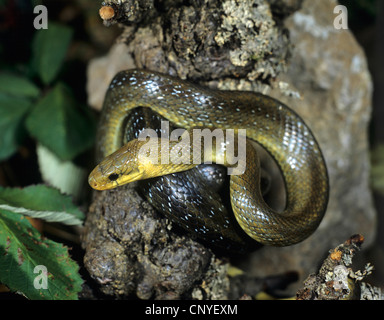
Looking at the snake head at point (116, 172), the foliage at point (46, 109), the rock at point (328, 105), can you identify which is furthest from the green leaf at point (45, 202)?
the rock at point (328, 105)

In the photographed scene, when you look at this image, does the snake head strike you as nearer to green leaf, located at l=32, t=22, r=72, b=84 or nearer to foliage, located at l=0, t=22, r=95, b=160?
foliage, located at l=0, t=22, r=95, b=160

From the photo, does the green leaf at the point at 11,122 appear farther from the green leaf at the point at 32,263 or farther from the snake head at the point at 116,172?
the snake head at the point at 116,172

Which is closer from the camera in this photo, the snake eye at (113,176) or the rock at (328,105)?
the snake eye at (113,176)

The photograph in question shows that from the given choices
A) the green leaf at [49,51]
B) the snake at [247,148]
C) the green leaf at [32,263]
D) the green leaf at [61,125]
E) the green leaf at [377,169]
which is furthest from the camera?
the green leaf at [377,169]

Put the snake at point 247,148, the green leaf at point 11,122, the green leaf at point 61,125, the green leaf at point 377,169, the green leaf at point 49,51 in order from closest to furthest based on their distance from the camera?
1. the snake at point 247,148
2. the green leaf at point 61,125
3. the green leaf at point 11,122
4. the green leaf at point 49,51
5. the green leaf at point 377,169

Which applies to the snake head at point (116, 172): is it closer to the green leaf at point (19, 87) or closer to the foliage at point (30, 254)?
the foliage at point (30, 254)

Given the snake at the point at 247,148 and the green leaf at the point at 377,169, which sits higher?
the snake at the point at 247,148


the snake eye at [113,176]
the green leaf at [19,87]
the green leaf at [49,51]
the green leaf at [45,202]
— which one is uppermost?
the green leaf at [49,51]

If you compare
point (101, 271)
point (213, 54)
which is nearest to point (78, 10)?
point (213, 54)
